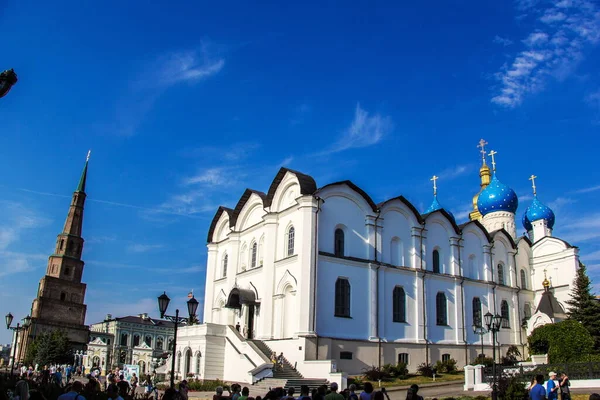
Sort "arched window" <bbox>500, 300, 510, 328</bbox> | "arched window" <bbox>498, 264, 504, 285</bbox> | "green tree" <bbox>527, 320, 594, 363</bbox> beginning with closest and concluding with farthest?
"green tree" <bbox>527, 320, 594, 363</bbox> < "arched window" <bbox>500, 300, 510, 328</bbox> < "arched window" <bbox>498, 264, 504, 285</bbox>

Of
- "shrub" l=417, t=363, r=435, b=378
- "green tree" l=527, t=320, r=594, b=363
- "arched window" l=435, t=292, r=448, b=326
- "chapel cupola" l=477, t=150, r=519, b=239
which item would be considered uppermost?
"chapel cupola" l=477, t=150, r=519, b=239

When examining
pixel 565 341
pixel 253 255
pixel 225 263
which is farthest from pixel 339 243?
pixel 565 341

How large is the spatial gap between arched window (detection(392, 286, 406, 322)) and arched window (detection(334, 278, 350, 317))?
3.63 meters

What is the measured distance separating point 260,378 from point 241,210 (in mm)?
13673

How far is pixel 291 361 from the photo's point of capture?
93.5 ft

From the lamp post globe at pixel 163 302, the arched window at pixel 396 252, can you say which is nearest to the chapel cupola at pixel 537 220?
the arched window at pixel 396 252

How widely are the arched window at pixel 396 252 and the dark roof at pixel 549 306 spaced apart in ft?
38.3

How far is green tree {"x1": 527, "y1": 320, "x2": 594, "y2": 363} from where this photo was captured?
31605 millimetres

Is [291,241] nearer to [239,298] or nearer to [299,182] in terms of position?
[299,182]

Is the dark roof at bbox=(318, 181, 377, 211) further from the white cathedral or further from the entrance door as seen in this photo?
the entrance door

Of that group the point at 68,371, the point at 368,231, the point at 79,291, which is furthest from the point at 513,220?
the point at 79,291

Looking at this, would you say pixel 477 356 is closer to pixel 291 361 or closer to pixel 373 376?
pixel 373 376

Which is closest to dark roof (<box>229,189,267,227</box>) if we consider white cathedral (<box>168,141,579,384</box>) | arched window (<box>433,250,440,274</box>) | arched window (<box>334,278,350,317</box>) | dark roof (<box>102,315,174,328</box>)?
white cathedral (<box>168,141,579,384</box>)

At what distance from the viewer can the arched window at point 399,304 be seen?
32812mm
